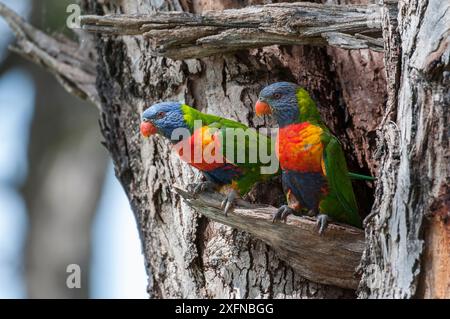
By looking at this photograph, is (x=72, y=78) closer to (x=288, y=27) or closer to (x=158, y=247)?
(x=158, y=247)

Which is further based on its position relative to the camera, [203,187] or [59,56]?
[59,56]

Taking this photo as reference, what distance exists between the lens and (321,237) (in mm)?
3402

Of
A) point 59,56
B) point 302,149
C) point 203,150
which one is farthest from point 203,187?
point 59,56

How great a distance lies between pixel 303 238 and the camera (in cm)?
343

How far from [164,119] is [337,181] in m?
1.08

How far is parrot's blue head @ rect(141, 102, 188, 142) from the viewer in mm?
3836

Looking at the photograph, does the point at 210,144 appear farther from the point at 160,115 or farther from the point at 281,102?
the point at 281,102

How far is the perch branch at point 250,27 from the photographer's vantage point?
3.58 meters

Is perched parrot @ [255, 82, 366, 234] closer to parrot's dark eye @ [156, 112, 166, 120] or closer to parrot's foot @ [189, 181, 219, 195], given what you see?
parrot's foot @ [189, 181, 219, 195]

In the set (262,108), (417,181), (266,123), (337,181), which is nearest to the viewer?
(417,181)

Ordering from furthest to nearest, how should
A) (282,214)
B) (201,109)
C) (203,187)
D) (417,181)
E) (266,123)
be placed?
(201,109) < (266,123) < (203,187) < (282,214) < (417,181)

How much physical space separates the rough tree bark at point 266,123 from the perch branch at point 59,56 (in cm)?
2
